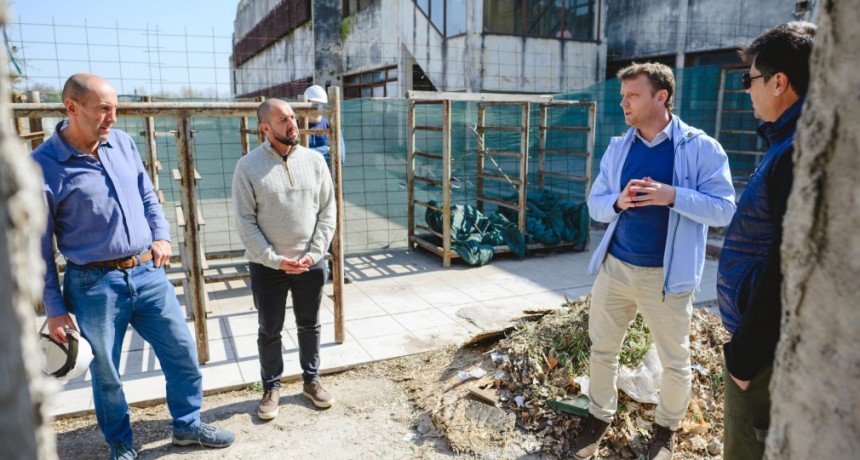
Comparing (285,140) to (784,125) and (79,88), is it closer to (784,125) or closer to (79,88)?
(79,88)

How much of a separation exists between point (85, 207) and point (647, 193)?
2705 millimetres

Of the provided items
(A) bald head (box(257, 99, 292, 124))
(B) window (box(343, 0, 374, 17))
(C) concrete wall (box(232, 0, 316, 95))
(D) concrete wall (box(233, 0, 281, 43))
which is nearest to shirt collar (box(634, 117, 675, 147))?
(A) bald head (box(257, 99, 292, 124))

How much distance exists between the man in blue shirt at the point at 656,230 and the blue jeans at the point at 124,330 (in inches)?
88.7

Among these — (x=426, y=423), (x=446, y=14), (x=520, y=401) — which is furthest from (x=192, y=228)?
(x=446, y=14)

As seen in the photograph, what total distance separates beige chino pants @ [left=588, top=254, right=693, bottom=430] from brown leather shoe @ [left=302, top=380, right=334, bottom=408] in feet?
5.50

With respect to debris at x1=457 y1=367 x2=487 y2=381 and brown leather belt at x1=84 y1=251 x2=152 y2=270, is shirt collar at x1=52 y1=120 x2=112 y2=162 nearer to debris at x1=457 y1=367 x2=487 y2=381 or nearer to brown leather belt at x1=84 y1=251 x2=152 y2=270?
brown leather belt at x1=84 y1=251 x2=152 y2=270

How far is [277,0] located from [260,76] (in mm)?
4997

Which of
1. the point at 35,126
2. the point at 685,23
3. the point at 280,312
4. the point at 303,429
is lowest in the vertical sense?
the point at 303,429

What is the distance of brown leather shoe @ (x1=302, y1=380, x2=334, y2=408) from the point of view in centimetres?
389

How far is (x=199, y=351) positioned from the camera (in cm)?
439

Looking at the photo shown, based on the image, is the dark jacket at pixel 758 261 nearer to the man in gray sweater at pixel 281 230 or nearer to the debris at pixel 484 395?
the debris at pixel 484 395

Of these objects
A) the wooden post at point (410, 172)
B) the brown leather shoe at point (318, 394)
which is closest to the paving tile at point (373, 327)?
the brown leather shoe at point (318, 394)

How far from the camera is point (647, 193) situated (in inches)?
110

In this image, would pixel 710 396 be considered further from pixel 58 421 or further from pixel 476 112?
pixel 476 112
